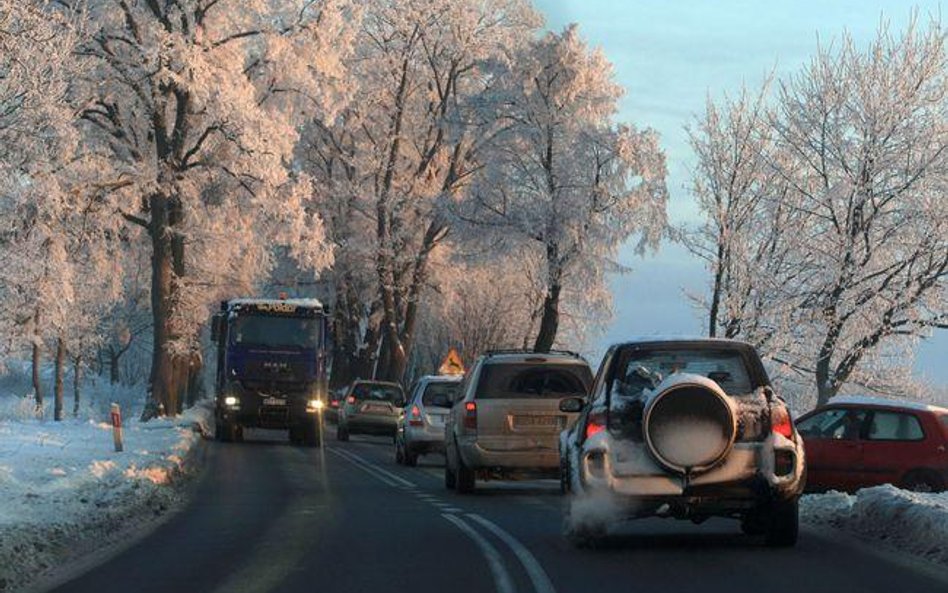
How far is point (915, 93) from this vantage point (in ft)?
123

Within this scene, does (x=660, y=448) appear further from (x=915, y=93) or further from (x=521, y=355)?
(x=915, y=93)

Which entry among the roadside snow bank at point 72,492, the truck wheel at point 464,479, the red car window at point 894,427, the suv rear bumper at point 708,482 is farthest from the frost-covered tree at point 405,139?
the suv rear bumper at point 708,482

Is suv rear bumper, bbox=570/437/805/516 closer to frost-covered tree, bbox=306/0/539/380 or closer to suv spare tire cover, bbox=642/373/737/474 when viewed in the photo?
suv spare tire cover, bbox=642/373/737/474

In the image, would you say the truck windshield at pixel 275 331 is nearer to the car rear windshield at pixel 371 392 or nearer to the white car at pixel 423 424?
the car rear windshield at pixel 371 392

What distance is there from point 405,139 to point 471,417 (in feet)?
125

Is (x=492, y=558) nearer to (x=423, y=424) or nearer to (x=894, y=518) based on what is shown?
(x=894, y=518)

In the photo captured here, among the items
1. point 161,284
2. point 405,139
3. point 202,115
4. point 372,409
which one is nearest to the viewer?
point 202,115

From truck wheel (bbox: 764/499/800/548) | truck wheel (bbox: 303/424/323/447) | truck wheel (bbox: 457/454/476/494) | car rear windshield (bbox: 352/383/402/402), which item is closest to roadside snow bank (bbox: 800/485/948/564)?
truck wheel (bbox: 764/499/800/548)

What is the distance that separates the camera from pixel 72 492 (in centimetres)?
1694

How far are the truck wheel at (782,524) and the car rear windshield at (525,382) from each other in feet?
23.0

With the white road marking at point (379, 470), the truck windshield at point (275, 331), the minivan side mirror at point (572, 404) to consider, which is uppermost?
the truck windshield at point (275, 331)

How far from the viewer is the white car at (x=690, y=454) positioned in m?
12.7

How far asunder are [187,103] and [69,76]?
11057mm

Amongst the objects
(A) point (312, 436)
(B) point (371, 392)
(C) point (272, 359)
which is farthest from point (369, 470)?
(B) point (371, 392)
